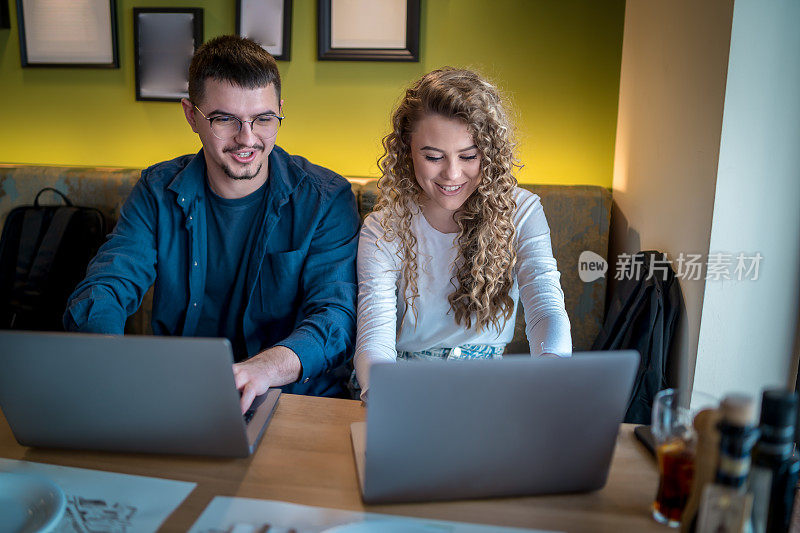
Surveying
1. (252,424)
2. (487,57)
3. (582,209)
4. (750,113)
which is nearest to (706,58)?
(750,113)

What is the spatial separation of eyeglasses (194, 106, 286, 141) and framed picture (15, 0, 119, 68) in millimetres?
1124

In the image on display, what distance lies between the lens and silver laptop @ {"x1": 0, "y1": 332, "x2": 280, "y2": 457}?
82 cm

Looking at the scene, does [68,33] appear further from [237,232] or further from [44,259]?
[237,232]

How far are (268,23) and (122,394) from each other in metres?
1.81

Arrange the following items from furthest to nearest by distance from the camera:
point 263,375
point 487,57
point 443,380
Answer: point 487,57 → point 263,375 → point 443,380

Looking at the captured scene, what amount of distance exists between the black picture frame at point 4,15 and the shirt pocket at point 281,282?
172cm

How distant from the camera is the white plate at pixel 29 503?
766 mm

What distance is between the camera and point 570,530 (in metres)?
→ 0.77

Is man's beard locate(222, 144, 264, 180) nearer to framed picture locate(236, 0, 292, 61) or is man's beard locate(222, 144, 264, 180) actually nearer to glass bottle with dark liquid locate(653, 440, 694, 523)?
framed picture locate(236, 0, 292, 61)

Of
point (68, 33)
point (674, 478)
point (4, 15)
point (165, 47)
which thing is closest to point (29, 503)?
point (674, 478)

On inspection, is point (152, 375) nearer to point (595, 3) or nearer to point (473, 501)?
point (473, 501)

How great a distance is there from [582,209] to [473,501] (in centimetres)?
146

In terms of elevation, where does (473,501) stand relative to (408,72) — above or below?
below

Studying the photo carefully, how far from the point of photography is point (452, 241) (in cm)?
158
